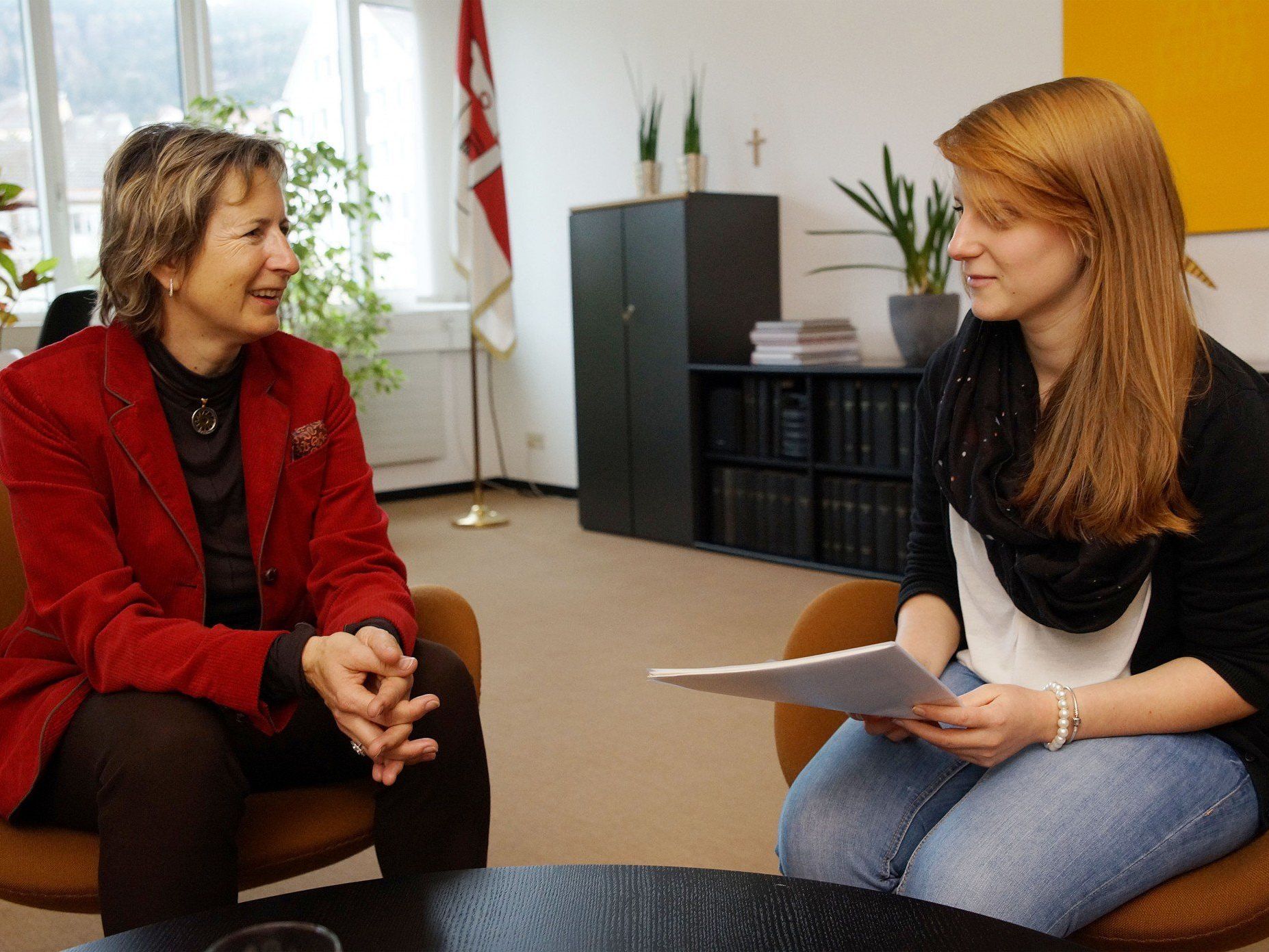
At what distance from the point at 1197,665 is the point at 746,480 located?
11.0ft

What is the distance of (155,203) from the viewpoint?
4.76 feet

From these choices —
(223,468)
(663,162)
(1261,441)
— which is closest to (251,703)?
(223,468)

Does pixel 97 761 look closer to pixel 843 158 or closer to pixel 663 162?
pixel 843 158

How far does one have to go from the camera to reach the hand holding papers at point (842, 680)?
1.01 meters

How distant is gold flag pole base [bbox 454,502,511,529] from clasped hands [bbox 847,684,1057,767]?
13.8ft

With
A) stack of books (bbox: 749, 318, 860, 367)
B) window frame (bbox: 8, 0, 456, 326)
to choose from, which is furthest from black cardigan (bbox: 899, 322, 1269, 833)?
window frame (bbox: 8, 0, 456, 326)

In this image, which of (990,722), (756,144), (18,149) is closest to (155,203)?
(990,722)

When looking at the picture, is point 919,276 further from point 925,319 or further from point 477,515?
point 477,515

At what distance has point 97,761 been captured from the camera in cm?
124

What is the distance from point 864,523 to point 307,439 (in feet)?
9.36

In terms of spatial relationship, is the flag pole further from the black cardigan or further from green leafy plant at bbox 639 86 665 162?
the black cardigan

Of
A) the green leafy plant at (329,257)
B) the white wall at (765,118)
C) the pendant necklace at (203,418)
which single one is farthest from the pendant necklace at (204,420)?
the green leafy plant at (329,257)

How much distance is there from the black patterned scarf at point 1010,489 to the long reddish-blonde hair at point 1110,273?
0.09ft

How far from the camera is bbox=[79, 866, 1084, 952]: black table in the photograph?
86cm
